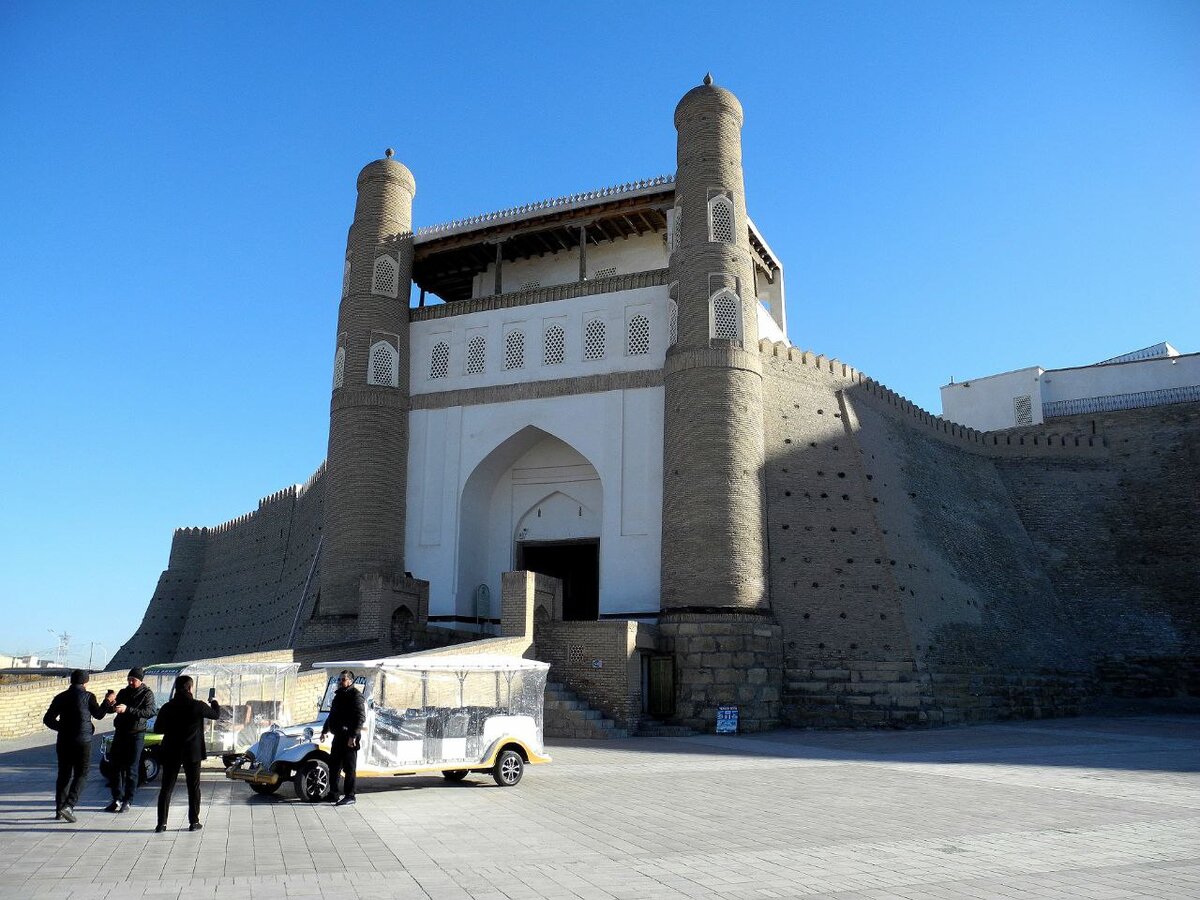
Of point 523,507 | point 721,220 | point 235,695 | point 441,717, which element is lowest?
point 441,717

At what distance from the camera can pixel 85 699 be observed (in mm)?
7414

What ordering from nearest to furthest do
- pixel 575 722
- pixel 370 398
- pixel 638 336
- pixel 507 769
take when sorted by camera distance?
pixel 507 769 < pixel 575 722 < pixel 638 336 < pixel 370 398

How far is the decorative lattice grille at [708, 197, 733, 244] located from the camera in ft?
64.1

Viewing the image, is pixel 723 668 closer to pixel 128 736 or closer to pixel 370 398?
pixel 370 398

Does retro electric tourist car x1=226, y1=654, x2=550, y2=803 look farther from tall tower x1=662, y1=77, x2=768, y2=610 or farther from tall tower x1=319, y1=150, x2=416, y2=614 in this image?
tall tower x1=319, y1=150, x2=416, y2=614

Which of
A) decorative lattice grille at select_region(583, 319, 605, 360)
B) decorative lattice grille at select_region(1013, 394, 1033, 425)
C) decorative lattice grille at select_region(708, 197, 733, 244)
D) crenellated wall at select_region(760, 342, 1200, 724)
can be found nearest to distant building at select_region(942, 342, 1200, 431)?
decorative lattice grille at select_region(1013, 394, 1033, 425)

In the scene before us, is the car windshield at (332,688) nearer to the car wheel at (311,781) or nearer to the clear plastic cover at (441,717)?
the clear plastic cover at (441,717)

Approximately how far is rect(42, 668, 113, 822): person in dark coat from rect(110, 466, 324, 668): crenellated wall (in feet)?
52.9

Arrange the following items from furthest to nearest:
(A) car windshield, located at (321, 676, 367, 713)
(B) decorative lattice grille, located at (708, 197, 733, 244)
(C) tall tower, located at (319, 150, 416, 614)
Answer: (C) tall tower, located at (319, 150, 416, 614), (B) decorative lattice grille, located at (708, 197, 733, 244), (A) car windshield, located at (321, 676, 367, 713)

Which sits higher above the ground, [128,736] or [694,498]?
[694,498]

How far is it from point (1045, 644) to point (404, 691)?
17072 mm

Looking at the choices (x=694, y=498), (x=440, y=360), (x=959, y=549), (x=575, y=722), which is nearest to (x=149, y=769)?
(x=575, y=722)

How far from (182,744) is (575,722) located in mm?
9132

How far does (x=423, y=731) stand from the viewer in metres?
9.21
